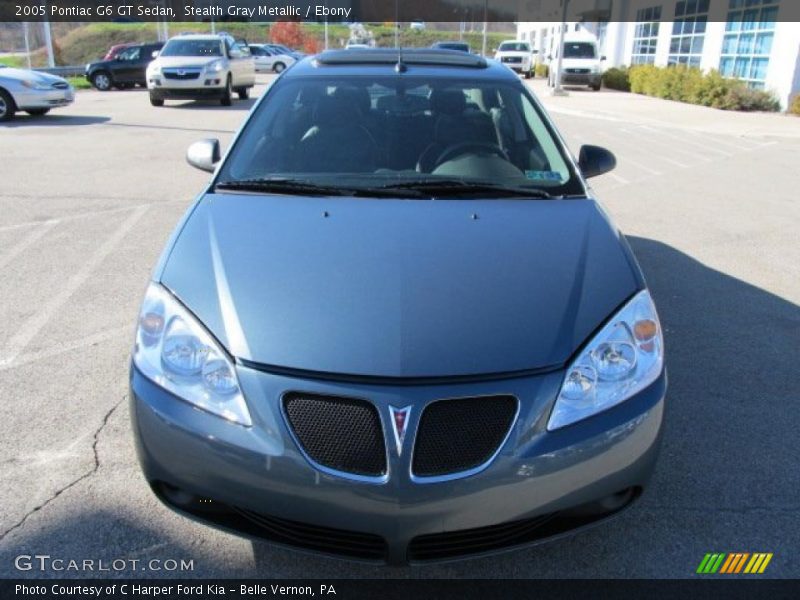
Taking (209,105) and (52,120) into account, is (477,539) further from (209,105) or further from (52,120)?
(209,105)

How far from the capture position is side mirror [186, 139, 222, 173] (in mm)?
3889

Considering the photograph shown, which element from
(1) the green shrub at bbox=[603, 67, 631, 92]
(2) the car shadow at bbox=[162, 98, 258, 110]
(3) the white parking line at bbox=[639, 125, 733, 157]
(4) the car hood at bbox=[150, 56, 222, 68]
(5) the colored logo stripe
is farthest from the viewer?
(1) the green shrub at bbox=[603, 67, 631, 92]

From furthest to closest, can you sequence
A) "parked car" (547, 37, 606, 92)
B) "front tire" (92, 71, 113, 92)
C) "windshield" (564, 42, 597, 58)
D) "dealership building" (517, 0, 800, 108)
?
1. "windshield" (564, 42, 597, 58)
2. "parked car" (547, 37, 606, 92)
3. "front tire" (92, 71, 113, 92)
4. "dealership building" (517, 0, 800, 108)

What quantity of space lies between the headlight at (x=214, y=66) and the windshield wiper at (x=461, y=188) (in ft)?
55.4

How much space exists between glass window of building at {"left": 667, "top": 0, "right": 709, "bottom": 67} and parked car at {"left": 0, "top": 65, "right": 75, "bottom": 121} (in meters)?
19.9

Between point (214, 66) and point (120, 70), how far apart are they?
33.9 feet

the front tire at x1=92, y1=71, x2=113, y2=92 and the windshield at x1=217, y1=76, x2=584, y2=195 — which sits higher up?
the windshield at x1=217, y1=76, x2=584, y2=195

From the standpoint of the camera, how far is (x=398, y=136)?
3.57 m

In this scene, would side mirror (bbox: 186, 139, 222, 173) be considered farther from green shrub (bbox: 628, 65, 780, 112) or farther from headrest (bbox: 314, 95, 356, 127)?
green shrub (bbox: 628, 65, 780, 112)

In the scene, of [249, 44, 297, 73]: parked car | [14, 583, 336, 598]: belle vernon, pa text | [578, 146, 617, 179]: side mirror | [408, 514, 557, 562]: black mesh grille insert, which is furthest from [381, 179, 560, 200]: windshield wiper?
[249, 44, 297, 73]: parked car

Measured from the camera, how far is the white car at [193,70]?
59.9 feet

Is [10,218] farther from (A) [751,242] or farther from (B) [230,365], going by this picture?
(A) [751,242]

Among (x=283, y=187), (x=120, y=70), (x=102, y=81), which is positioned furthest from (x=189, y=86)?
(x=283, y=187)

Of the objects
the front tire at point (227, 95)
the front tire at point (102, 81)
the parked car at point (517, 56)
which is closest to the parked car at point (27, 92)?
the front tire at point (227, 95)
